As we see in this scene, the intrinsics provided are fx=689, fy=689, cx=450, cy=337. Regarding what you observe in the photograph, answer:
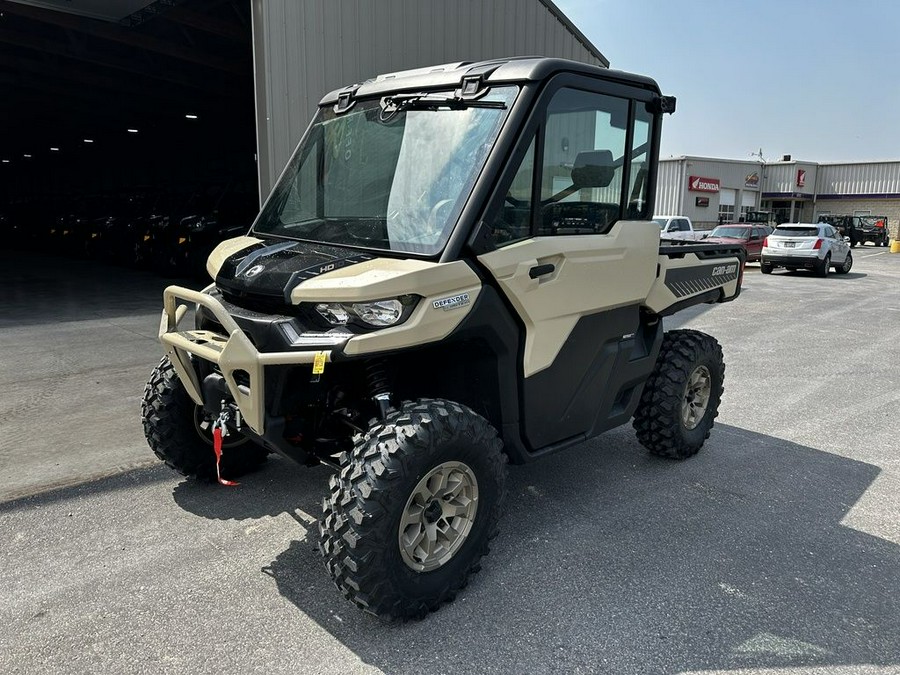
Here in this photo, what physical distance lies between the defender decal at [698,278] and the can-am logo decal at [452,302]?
6.36 feet

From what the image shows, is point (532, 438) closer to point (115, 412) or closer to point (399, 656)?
point (399, 656)

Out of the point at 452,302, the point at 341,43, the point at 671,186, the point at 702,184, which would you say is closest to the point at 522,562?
the point at 452,302

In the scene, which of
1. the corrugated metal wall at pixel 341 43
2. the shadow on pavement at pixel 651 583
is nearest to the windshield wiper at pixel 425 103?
the shadow on pavement at pixel 651 583

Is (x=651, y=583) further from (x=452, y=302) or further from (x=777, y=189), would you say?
(x=777, y=189)

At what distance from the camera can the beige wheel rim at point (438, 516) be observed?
9.64 ft

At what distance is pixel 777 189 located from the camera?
4891 centimetres

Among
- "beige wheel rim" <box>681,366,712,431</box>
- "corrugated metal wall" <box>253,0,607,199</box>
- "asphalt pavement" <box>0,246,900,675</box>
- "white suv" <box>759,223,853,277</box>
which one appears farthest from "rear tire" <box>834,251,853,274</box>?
"beige wheel rim" <box>681,366,712,431</box>

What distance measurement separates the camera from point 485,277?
120 inches

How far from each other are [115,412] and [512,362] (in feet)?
13.2

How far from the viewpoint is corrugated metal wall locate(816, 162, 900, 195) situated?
155 ft

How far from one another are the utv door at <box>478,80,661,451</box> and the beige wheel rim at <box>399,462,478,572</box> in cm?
52

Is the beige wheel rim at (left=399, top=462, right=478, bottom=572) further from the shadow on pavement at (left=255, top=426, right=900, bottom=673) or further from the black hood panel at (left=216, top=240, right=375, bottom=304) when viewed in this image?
the black hood panel at (left=216, top=240, right=375, bottom=304)

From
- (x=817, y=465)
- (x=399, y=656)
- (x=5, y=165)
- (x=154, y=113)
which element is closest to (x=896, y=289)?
(x=817, y=465)

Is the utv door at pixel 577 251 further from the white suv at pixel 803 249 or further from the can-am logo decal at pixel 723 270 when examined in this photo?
the white suv at pixel 803 249
